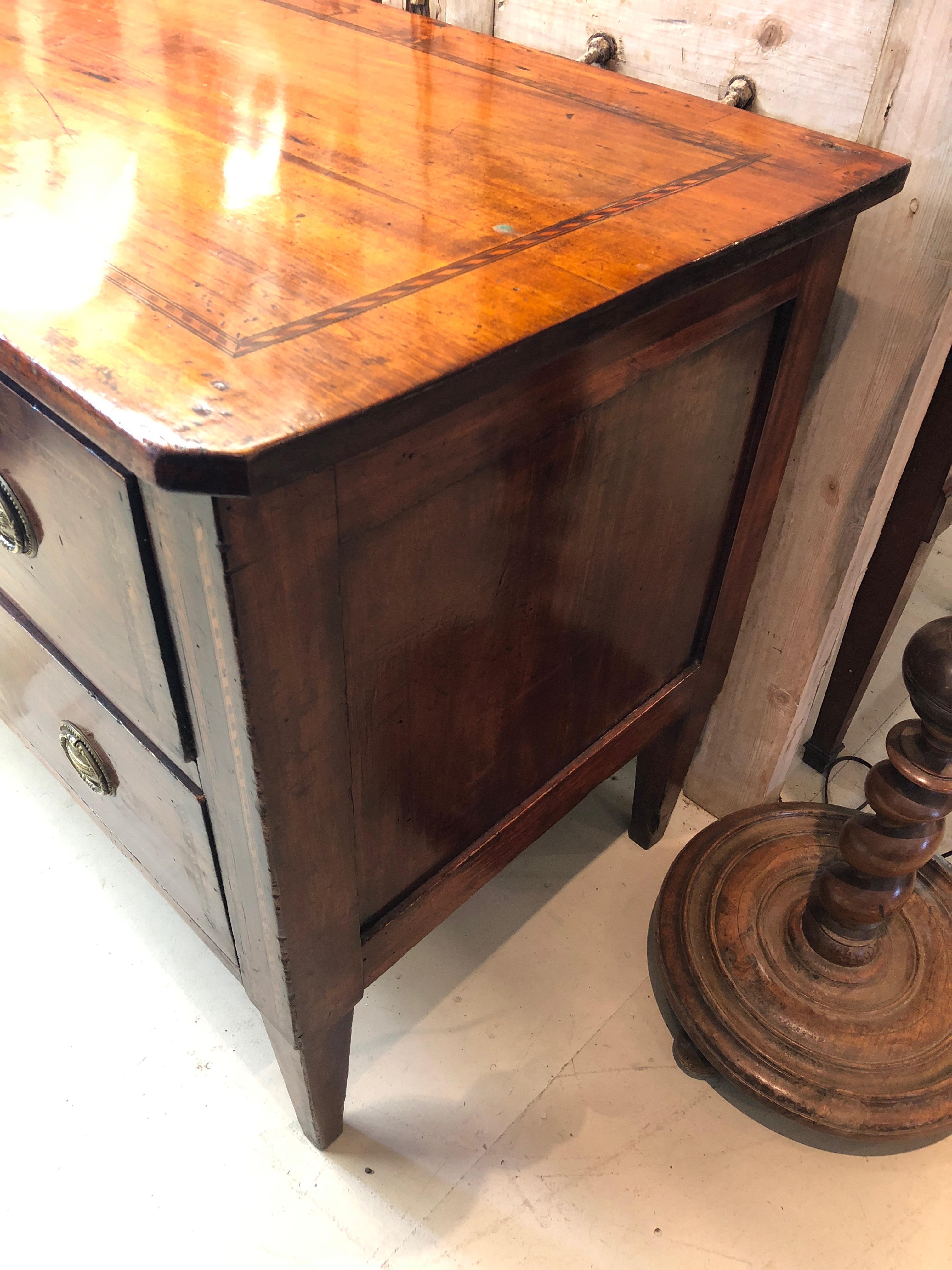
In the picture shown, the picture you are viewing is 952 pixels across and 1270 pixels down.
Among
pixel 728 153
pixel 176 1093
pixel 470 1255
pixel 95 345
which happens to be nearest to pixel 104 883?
pixel 176 1093

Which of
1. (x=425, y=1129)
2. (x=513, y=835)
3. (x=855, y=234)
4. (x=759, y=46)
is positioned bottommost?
(x=425, y=1129)

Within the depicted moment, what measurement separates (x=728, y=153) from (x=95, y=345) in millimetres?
494

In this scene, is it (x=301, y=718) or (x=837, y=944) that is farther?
(x=837, y=944)

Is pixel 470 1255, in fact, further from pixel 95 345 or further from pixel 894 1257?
pixel 95 345

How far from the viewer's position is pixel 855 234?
2.62 ft

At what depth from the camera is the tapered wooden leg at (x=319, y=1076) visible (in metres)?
0.78

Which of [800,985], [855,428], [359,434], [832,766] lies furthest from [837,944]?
[359,434]

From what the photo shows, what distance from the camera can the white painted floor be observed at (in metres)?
0.85

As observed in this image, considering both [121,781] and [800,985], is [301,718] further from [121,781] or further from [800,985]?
[800,985]

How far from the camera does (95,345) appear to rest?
47 cm

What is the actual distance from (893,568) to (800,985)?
18.3 inches

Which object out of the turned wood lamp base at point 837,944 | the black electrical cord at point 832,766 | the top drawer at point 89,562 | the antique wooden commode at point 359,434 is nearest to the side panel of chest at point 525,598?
the antique wooden commode at point 359,434

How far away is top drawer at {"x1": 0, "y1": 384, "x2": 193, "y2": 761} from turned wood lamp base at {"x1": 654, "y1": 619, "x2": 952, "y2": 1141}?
573 mm

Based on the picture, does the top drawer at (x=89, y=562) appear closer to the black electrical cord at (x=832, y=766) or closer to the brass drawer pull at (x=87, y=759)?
the brass drawer pull at (x=87, y=759)
